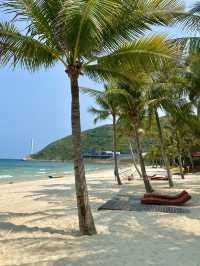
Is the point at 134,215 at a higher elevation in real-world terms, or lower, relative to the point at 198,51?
lower

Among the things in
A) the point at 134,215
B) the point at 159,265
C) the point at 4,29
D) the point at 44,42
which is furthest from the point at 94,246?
the point at 4,29

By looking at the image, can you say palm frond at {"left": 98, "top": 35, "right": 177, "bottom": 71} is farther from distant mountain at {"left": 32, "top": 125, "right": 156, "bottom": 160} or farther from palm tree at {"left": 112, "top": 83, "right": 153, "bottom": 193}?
distant mountain at {"left": 32, "top": 125, "right": 156, "bottom": 160}

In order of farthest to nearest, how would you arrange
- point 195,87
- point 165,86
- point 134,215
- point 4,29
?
1. point 195,87
2. point 165,86
3. point 134,215
4. point 4,29

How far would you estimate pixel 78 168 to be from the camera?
620 cm

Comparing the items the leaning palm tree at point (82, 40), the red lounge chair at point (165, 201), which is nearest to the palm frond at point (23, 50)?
the leaning palm tree at point (82, 40)

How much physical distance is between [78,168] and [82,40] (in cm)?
254

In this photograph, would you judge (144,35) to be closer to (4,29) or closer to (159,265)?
(4,29)

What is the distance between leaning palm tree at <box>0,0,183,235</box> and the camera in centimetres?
567

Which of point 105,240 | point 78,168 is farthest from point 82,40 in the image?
point 105,240

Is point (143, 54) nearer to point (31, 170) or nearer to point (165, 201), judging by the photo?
point (165, 201)

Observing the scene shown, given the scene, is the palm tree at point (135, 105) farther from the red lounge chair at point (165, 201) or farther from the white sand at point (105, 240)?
the white sand at point (105, 240)

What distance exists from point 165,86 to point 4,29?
9520 millimetres

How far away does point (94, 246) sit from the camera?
5.47m

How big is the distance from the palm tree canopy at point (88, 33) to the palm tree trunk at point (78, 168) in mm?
473
